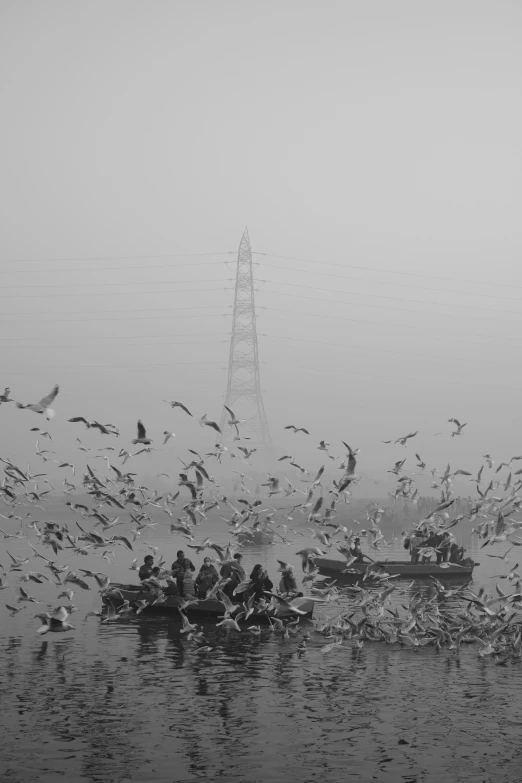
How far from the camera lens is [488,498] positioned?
102ft

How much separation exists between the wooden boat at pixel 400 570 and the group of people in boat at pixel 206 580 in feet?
61.3

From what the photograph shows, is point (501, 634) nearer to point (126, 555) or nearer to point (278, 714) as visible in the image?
point (278, 714)

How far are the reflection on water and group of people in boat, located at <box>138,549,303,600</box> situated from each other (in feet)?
6.85

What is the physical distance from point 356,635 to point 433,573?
26934 mm

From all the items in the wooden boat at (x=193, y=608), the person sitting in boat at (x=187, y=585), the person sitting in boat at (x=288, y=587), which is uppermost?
the person sitting in boat at (x=288, y=587)

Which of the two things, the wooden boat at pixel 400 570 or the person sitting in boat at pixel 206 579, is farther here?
the wooden boat at pixel 400 570

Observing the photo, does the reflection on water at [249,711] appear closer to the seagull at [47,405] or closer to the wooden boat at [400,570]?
the seagull at [47,405]

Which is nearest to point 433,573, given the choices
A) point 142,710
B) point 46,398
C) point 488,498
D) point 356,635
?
point 356,635

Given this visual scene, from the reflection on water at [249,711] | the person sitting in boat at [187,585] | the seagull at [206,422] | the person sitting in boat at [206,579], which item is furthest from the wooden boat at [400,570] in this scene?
the seagull at [206,422]

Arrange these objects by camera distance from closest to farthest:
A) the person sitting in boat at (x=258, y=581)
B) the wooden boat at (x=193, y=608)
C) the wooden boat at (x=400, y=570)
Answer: the person sitting in boat at (x=258, y=581)
the wooden boat at (x=193, y=608)
the wooden boat at (x=400, y=570)

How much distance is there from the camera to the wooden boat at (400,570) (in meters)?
59.5

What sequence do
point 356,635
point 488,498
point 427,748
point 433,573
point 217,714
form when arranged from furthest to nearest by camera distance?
1. point 433,573
2. point 356,635
3. point 488,498
4. point 217,714
5. point 427,748

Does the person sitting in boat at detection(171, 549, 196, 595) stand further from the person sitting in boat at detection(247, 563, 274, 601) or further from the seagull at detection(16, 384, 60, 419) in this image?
the seagull at detection(16, 384, 60, 419)

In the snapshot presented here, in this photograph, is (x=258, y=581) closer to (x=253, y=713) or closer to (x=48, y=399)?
(x=253, y=713)
